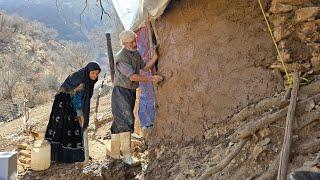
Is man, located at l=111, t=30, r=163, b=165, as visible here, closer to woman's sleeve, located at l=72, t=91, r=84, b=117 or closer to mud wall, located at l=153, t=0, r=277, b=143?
mud wall, located at l=153, t=0, r=277, b=143

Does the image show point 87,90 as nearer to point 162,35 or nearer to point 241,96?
point 162,35

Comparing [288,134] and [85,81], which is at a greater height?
[85,81]

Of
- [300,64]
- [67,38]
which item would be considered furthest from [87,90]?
[67,38]

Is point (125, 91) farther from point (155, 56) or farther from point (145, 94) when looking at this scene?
point (145, 94)

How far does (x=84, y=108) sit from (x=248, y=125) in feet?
8.06

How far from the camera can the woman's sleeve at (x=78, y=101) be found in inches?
217

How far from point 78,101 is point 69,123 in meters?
0.31

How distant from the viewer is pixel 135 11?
22.1 ft

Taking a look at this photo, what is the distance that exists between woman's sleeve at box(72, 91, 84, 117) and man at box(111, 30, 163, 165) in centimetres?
51

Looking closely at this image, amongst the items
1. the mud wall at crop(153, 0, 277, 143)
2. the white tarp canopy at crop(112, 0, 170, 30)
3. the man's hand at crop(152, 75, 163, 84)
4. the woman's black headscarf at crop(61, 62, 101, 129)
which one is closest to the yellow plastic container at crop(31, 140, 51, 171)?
the woman's black headscarf at crop(61, 62, 101, 129)

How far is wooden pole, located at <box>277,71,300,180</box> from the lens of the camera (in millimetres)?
3029

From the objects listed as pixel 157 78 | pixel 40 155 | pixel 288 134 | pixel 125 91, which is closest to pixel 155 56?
pixel 157 78

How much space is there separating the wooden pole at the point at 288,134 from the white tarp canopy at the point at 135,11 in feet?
4.97

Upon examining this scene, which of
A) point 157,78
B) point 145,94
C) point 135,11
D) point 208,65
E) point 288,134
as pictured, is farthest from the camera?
point 145,94
